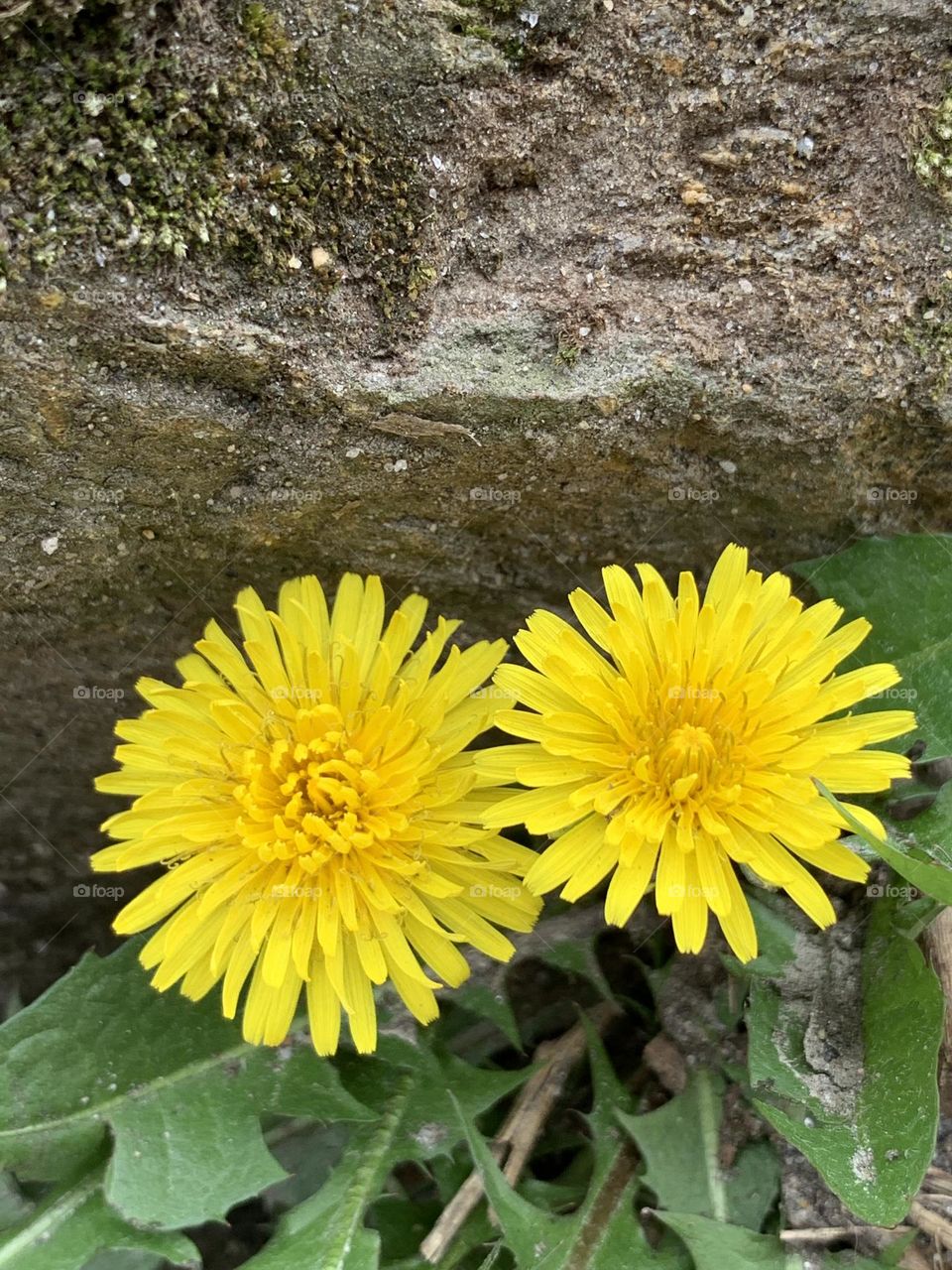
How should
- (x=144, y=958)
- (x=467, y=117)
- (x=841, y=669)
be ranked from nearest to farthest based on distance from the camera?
(x=467, y=117) → (x=144, y=958) → (x=841, y=669)

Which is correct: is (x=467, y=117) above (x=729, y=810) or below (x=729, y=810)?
above

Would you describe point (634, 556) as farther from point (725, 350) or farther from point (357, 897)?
point (357, 897)

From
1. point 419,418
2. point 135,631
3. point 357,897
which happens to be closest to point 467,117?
point 419,418

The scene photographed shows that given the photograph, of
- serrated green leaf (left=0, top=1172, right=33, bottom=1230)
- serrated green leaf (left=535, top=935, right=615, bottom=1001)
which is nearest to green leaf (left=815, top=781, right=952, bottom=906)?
serrated green leaf (left=535, top=935, right=615, bottom=1001)

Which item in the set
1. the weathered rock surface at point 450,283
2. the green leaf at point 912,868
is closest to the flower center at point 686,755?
the green leaf at point 912,868

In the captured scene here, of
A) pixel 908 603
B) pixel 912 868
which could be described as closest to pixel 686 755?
pixel 912 868
